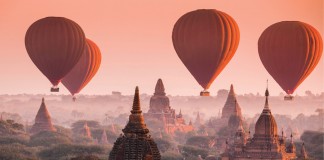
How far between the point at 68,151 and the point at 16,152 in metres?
6.72

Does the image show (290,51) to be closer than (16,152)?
Yes

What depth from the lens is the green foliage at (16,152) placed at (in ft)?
404

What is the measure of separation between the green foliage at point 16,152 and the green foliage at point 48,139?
10.7m

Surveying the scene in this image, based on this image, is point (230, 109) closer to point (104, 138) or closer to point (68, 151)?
point (104, 138)

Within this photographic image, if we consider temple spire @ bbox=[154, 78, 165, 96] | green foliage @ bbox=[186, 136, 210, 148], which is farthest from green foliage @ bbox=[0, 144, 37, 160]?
temple spire @ bbox=[154, 78, 165, 96]

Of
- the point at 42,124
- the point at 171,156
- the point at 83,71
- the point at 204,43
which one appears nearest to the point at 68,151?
the point at 171,156

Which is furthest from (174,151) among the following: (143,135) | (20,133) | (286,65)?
(143,135)

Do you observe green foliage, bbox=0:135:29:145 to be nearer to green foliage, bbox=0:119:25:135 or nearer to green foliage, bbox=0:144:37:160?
green foliage, bbox=0:144:37:160

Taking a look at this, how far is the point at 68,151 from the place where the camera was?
5187 inches

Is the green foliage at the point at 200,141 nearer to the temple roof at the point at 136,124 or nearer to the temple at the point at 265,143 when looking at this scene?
the temple at the point at 265,143

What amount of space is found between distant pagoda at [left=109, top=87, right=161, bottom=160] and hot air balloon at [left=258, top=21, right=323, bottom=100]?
118ft

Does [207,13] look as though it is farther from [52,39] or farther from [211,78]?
[52,39]

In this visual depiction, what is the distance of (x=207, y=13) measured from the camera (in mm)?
89250

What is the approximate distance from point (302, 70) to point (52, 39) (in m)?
21.8
